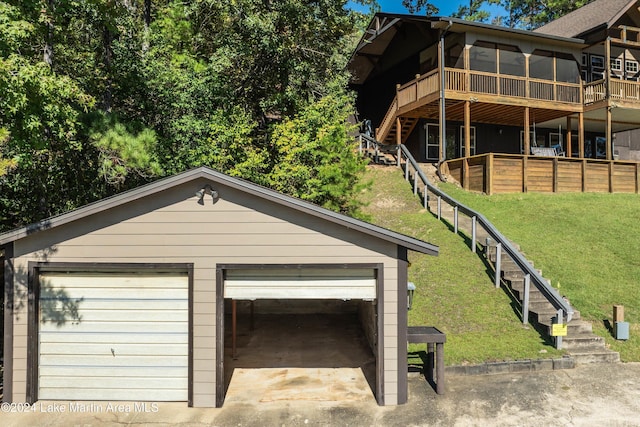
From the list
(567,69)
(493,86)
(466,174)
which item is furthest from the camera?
(567,69)

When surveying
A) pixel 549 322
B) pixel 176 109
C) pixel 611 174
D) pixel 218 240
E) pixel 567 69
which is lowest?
pixel 549 322

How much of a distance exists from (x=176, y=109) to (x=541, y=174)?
13.8 metres

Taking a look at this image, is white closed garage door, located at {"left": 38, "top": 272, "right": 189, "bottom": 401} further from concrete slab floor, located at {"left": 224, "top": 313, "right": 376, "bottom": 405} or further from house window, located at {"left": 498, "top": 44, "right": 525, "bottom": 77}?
house window, located at {"left": 498, "top": 44, "right": 525, "bottom": 77}

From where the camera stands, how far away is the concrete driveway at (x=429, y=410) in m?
5.66

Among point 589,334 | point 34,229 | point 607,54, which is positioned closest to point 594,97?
point 607,54

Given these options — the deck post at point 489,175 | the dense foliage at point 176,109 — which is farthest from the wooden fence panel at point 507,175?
the dense foliage at point 176,109

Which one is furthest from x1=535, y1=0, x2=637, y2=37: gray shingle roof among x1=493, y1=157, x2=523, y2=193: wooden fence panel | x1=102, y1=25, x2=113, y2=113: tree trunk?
x1=102, y1=25, x2=113, y2=113: tree trunk

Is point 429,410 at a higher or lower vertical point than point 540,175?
lower

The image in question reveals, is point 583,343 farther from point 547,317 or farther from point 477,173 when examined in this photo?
point 477,173

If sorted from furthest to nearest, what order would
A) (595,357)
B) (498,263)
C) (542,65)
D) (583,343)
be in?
1. (542,65)
2. (498,263)
3. (583,343)
4. (595,357)

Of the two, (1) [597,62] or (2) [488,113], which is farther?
(1) [597,62]

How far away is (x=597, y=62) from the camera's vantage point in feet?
71.8

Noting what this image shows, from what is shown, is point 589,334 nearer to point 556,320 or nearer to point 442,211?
point 556,320

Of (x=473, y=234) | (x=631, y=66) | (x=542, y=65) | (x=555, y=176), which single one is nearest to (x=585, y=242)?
(x=473, y=234)
